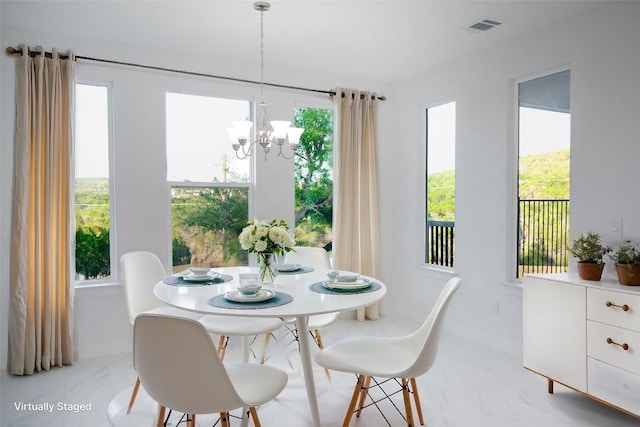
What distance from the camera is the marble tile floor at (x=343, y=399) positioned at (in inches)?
102

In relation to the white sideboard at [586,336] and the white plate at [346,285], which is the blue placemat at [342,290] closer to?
the white plate at [346,285]

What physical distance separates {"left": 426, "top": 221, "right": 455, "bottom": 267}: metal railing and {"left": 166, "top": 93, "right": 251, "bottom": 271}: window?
1900mm

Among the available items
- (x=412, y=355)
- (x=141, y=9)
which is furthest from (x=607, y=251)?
(x=141, y=9)

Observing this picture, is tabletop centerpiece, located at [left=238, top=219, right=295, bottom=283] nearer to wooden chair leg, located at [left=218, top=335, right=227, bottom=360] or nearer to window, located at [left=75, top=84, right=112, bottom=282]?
wooden chair leg, located at [left=218, top=335, right=227, bottom=360]

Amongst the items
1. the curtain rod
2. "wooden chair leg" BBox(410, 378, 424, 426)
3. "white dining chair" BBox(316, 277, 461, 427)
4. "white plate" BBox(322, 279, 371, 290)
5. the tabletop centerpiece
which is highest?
the curtain rod

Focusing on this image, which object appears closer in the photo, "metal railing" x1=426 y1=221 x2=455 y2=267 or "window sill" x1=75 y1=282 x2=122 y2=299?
"window sill" x1=75 y1=282 x2=122 y2=299

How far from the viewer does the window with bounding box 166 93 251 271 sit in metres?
4.09

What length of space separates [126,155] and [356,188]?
7.35 feet

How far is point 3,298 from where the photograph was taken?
133 inches

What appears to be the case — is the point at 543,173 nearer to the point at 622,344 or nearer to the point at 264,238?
the point at 622,344

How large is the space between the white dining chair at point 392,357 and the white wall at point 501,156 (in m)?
1.50

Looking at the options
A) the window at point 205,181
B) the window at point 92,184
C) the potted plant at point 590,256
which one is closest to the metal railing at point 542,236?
the potted plant at point 590,256

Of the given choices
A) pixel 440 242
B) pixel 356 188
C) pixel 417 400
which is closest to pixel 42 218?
pixel 356 188

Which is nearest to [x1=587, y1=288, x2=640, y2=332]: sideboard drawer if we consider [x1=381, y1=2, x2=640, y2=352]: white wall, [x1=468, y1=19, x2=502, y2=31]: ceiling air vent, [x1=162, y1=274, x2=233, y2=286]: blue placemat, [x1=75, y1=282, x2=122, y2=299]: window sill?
[x1=381, y1=2, x2=640, y2=352]: white wall
